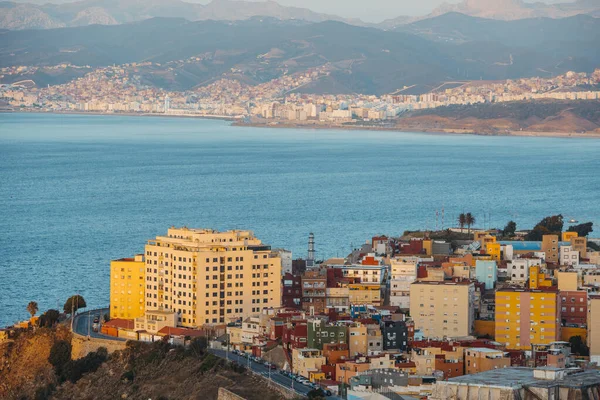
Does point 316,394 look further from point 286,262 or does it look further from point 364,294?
point 286,262

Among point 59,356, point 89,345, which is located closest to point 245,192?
point 89,345

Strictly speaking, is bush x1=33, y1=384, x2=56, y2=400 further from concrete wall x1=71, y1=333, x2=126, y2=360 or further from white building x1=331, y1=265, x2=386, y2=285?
white building x1=331, y1=265, x2=386, y2=285

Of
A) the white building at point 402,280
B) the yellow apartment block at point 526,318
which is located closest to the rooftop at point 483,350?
the yellow apartment block at point 526,318

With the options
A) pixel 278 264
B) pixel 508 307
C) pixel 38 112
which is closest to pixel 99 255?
pixel 278 264

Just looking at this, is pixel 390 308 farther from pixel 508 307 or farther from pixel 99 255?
pixel 99 255

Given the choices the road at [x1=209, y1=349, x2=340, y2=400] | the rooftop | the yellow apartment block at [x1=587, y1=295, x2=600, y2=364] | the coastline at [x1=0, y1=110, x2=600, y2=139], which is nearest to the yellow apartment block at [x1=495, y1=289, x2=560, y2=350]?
the yellow apartment block at [x1=587, y1=295, x2=600, y2=364]

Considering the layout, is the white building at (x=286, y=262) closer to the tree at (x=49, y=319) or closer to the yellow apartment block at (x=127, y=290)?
the yellow apartment block at (x=127, y=290)
